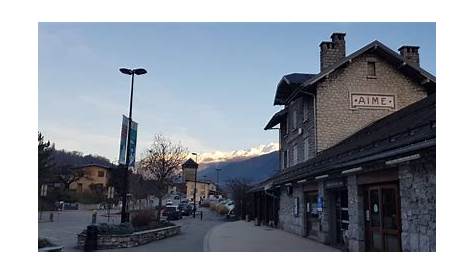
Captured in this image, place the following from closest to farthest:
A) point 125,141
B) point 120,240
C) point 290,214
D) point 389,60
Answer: point 120,240
point 125,141
point 389,60
point 290,214

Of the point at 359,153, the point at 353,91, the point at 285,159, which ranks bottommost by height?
the point at 359,153

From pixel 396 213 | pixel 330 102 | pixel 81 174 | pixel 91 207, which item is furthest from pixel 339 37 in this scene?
pixel 81 174

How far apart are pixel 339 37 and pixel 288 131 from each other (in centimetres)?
580

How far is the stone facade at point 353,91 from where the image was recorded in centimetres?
1875

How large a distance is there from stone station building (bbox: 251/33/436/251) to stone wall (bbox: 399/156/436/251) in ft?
0.06

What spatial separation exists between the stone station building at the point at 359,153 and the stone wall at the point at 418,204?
2 cm

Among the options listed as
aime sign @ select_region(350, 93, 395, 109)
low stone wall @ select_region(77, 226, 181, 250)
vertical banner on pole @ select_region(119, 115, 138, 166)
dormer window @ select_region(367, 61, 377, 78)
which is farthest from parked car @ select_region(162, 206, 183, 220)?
dormer window @ select_region(367, 61, 377, 78)

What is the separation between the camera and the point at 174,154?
36750 millimetres

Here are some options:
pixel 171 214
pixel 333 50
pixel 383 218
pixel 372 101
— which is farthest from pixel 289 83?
pixel 171 214

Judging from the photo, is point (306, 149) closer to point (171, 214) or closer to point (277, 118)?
point (277, 118)

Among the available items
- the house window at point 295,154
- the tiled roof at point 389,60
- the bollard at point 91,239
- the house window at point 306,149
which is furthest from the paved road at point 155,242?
the tiled roof at point 389,60

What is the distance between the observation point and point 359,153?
35.5 feet

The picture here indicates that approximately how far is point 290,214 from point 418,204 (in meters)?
11.5

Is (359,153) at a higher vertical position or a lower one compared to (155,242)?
higher
